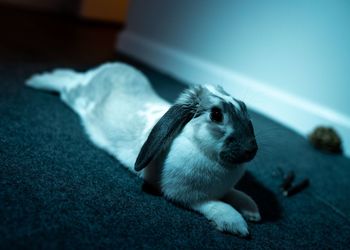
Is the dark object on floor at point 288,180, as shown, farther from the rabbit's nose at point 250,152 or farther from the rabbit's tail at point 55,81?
the rabbit's tail at point 55,81

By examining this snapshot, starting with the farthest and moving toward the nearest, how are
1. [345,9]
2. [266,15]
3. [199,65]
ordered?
[199,65] → [266,15] → [345,9]

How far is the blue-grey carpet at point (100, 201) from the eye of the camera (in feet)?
3.19

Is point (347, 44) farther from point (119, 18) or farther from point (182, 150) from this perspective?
point (119, 18)

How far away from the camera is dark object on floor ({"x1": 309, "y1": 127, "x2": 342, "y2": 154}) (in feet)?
6.98

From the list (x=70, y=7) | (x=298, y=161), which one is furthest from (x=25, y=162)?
(x=70, y=7)

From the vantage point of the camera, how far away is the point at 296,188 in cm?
155

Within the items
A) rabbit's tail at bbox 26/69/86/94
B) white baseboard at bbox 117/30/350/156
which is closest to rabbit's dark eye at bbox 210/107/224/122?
rabbit's tail at bbox 26/69/86/94

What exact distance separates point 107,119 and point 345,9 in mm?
1462

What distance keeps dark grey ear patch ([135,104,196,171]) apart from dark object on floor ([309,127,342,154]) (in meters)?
1.21

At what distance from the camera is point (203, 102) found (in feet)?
3.74

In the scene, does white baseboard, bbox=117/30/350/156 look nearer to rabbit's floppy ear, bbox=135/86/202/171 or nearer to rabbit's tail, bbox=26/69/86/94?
rabbit's tail, bbox=26/69/86/94

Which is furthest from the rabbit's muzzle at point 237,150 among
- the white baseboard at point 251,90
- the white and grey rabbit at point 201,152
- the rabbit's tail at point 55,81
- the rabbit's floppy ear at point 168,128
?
the white baseboard at point 251,90

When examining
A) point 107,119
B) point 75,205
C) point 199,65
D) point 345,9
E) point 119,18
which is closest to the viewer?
point 75,205

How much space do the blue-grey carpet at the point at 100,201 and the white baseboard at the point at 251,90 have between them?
54cm
